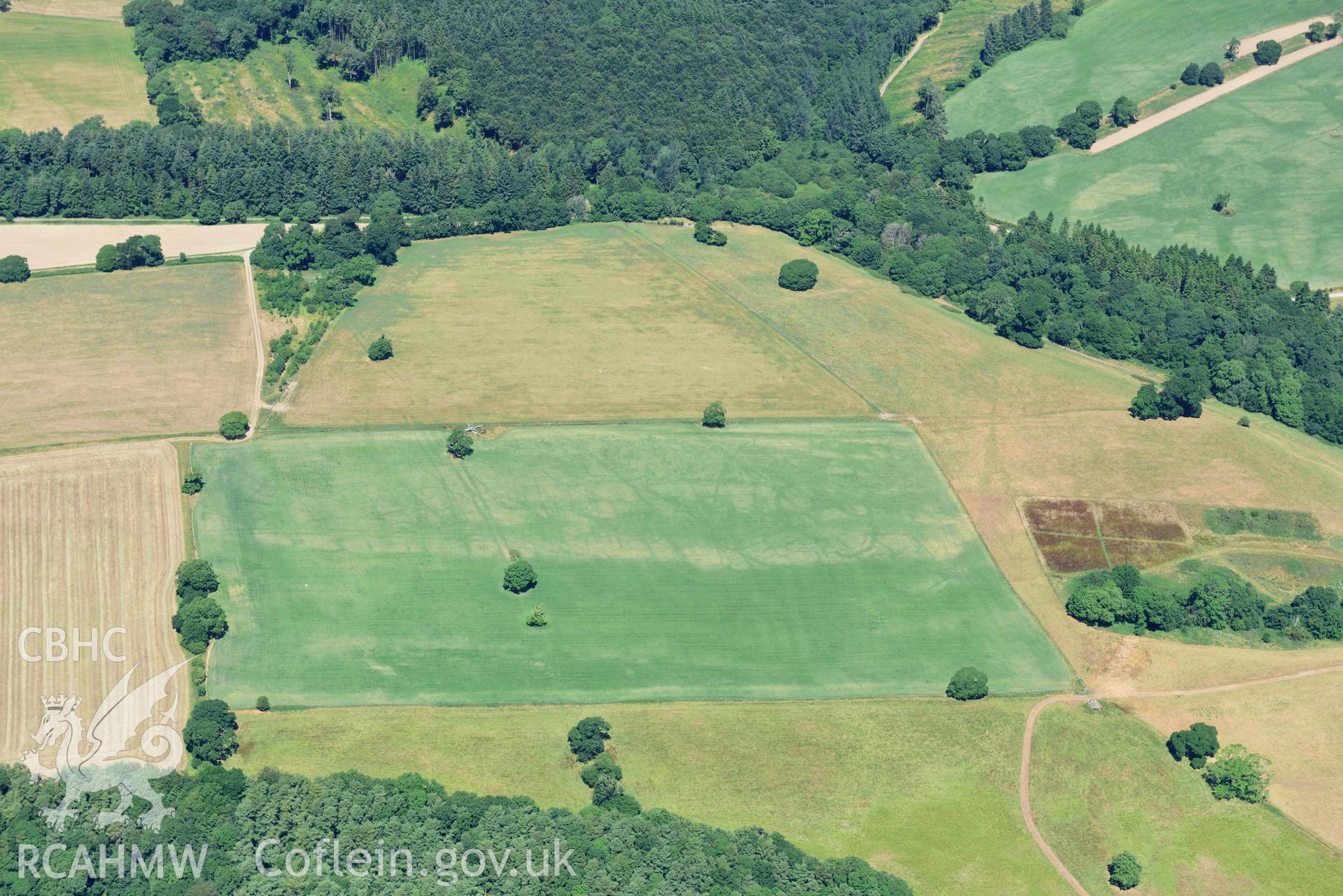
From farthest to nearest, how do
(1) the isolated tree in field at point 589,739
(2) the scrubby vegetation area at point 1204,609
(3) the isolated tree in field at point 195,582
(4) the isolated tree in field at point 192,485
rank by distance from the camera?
(4) the isolated tree in field at point 192,485, (2) the scrubby vegetation area at point 1204,609, (3) the isolated tree in field at point 195,582, (1) the isolated tree in field at point 589,739

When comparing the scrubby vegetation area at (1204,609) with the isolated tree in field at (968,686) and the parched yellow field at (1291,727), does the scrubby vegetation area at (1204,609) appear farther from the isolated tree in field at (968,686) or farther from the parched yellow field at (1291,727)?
the isolated tree in field at (968,686)

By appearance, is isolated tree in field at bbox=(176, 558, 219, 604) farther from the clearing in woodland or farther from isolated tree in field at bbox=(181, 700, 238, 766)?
the clearing in woodland

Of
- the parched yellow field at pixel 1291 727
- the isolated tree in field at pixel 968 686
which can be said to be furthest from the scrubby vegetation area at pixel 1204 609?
the isolated tree in field at pixel 968 686

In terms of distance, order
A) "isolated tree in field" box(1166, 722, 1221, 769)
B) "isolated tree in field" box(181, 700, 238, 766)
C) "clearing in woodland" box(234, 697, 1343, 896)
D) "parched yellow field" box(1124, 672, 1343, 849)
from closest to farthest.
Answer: "clearing in woodland" box(234, 697, 1343, 896) < "isolated tree in field" box(181, 700, 238, 766) < "parched yellow field" box(1124, 672, 1343, 849) < "isolated tree in field" box(1166, 722, 1221, 769)

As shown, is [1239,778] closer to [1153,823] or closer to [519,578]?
[1153,823]

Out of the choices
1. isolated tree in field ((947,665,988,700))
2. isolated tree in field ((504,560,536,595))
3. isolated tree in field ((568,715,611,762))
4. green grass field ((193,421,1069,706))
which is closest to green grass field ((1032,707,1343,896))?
isolated tree in field ((947,665,988,700))

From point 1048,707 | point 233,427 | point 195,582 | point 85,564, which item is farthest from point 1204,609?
point 85,564

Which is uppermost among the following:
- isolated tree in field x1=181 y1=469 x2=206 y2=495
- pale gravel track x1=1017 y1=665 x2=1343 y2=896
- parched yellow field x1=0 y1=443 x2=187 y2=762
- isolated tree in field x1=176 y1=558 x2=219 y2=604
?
pale gravel track x1=1017 y1=665 x2=1343 y2=896
